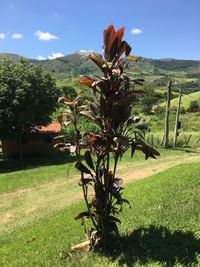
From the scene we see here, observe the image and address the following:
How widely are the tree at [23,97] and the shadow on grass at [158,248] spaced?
2000cm

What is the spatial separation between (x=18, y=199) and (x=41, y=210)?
3068mm

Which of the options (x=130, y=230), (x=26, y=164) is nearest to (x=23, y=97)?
(x=26, y=164)

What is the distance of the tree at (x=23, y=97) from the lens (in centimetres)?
2423

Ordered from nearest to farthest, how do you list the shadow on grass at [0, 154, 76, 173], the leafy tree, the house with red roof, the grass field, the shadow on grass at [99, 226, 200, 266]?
the shadow on grass at [99, 226, 200, 266]
the grass field
the shadow on grass at [0, 154, 76, 173]
the house with red roof
the leafy tree

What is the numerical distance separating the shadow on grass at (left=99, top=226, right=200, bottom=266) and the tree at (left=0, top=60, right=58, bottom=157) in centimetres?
2000

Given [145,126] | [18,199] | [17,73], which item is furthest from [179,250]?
[17,73]

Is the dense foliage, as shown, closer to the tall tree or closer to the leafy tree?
the tall tree

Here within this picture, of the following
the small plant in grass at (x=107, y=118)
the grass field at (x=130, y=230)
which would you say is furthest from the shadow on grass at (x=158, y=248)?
the small plant in grass at (x=107, y=118)

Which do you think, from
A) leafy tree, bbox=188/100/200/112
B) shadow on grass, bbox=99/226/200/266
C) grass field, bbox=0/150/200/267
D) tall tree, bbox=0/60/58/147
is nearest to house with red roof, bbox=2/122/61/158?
tall tree, bbox=0/60/58/147

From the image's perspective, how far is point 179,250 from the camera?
4715 millimetres

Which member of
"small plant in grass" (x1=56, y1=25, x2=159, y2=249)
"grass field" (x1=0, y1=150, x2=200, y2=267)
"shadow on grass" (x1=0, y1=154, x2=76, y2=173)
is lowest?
"shadow on grass" (x1=0, y1=154, x2=76, y2=173)

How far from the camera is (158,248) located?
4844mm

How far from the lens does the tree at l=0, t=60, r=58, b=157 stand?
24.2 meters

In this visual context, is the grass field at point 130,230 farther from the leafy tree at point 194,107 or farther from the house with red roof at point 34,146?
the leafy tree at point 194,107
